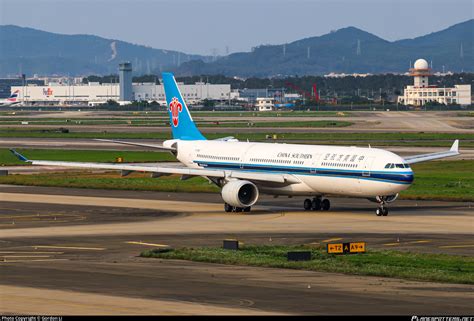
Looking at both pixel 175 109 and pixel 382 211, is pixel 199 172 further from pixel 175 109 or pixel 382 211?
pixel 382 211

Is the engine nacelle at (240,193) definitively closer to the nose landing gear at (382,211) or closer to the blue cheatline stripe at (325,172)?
the blue cheatline stripe at (325,172)

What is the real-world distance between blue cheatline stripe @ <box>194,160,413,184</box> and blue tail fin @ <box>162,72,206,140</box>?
4.88 metres

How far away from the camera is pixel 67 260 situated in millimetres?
49719

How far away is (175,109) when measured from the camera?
84125mm

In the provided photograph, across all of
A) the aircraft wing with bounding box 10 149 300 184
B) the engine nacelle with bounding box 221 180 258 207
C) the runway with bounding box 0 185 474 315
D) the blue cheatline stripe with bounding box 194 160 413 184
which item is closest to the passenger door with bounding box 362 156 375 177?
the blue cheatline stripe with bounding box 194 160 413 184

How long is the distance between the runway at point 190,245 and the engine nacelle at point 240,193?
995 mm

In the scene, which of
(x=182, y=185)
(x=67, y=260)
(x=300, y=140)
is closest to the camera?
(x=67, y=260)

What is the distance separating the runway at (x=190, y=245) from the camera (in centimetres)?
3738

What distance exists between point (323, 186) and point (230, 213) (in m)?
6.42

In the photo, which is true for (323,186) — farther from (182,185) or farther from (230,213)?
(182,185)

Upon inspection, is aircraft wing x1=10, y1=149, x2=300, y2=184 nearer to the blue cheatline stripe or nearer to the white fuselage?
the white fuselage

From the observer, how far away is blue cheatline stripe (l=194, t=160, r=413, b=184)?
67.8 meters

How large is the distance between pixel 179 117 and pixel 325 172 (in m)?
17.1

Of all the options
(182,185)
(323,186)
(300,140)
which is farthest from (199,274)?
(300,140)
